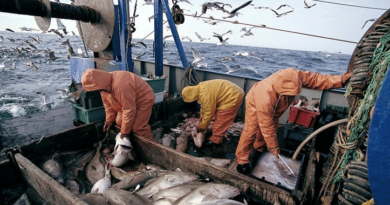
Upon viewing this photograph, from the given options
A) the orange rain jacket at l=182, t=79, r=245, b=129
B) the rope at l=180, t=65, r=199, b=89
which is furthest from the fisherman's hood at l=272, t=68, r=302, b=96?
the rope at l=180, t=65, r=199, b=89

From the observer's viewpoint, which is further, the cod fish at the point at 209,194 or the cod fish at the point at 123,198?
the cod fish at the point at 123,198

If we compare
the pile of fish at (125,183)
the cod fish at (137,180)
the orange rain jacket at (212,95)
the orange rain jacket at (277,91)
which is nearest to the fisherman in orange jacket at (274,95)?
the orange rain jacket at (277,91)

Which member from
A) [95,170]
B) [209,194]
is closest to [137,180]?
[95,170]

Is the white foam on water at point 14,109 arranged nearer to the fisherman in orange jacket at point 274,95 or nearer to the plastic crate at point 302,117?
the fisherman in orange jacket at point 274,95

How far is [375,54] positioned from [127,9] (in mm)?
4904

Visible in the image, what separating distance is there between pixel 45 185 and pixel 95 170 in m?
0.82

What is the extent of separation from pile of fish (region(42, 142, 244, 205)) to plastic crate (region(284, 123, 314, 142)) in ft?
8.88

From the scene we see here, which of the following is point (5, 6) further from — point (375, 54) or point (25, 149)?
point (375, 54)

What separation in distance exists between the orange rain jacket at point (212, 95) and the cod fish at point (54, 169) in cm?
239

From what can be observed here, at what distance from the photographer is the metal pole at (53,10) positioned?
11.7ft

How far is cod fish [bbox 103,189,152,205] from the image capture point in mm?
2141

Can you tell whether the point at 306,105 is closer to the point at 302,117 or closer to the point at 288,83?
the point at 302,117

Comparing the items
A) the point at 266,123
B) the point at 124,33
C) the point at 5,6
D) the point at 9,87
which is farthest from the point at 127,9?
the point at 9,87

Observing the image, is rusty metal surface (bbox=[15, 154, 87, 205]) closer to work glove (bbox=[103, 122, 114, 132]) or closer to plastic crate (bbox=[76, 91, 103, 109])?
work glove (bbox=[103, 122, 114, 132])
